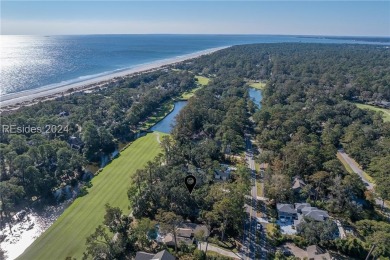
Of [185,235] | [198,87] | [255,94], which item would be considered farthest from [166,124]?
[255,94]

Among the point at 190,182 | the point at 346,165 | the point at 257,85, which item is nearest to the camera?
the point at 190,182

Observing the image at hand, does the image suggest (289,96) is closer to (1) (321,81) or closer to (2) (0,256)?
(1) (321,81)

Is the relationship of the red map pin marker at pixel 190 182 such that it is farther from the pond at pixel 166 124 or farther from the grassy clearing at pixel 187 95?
the grassy clearing at pixel 187 95

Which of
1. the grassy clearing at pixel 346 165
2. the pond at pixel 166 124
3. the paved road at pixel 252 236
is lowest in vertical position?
the paved road at pixel 252 236

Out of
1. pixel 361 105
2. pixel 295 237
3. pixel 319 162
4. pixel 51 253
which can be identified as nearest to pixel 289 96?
pixel 361 105

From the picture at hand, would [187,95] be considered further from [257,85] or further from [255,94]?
[257,85]

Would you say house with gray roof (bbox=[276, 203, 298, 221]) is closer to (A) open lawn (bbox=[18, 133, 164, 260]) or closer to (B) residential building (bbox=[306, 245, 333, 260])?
(B) residential building (bbox=[306, 245, 333, 260])

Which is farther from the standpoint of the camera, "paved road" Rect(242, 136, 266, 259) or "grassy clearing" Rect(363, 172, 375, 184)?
"grassy clearing" Rect(363, 172, 375, 184)

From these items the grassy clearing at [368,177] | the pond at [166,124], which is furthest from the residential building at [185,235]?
the pond at [166,124]

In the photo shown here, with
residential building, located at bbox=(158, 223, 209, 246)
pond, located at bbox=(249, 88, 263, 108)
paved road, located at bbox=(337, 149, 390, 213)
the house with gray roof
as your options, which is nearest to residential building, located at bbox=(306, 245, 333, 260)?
the house with gray roof
